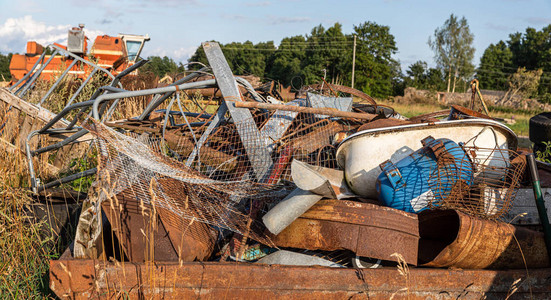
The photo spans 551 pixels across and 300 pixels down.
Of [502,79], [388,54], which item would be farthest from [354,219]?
[502,79]

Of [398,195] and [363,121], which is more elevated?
[363,121]

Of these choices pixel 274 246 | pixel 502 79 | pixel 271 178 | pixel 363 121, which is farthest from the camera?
pixel 502 79

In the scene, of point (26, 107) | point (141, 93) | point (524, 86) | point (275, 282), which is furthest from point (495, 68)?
point (275, 282)

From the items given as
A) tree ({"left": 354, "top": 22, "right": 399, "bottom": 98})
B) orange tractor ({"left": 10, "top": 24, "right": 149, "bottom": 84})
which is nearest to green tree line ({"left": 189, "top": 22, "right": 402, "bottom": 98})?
tree ({"left": 354, "top": 22, "right": 399, "bottom": 98})

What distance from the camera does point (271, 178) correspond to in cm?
307

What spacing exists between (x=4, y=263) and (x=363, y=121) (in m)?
2.77

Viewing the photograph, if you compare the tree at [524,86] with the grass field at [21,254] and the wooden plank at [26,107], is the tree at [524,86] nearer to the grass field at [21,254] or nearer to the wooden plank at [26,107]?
the wooden plank at [26,107]

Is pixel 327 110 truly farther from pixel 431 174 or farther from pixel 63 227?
pixel 63 227

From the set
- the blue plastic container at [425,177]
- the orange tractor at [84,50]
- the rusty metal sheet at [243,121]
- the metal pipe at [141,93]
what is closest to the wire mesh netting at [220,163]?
the rusty metal sheet at [243,121]

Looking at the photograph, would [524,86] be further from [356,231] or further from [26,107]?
[356,231]

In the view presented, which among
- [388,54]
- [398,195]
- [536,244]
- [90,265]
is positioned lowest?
[90,265]

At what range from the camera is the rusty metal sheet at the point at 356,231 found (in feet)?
7.87

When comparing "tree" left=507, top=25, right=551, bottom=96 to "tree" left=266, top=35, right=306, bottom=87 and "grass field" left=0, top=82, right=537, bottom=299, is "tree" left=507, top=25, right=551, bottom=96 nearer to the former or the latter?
"tree" left=266, top=35, right=306, bottom=87

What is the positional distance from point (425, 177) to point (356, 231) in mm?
552
